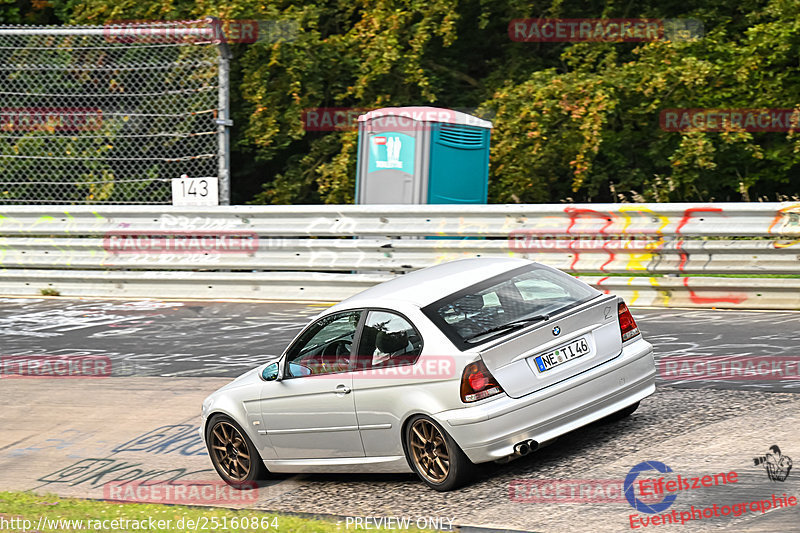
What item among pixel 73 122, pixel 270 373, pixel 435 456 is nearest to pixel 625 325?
pixel 435 456

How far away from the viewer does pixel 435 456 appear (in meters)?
6.46

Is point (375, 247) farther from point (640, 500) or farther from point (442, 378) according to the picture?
point (640, 500)

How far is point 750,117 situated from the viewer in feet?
61.6

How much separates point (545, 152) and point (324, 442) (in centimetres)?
1209

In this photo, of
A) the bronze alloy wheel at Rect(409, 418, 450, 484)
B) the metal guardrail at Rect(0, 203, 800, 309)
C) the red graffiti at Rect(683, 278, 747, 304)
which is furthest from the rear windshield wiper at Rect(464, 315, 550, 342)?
the red graffiti at Rect(683, 278, 747, 304)

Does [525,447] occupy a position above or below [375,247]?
below

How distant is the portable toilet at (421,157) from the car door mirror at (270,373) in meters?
6.80

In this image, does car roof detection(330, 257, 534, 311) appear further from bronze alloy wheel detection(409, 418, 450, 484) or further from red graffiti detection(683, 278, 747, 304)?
red graffiti detection(683, 278, 747, 304)

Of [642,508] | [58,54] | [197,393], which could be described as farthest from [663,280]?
[58,54]

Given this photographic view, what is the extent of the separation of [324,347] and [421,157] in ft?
23.1

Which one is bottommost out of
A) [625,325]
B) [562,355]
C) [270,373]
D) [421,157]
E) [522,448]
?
[522,448]

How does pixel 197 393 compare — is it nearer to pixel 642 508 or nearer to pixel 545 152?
pixel 642 508

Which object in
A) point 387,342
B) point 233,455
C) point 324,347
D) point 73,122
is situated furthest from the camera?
point 73,122

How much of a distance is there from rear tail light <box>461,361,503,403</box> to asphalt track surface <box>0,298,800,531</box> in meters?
0.60
